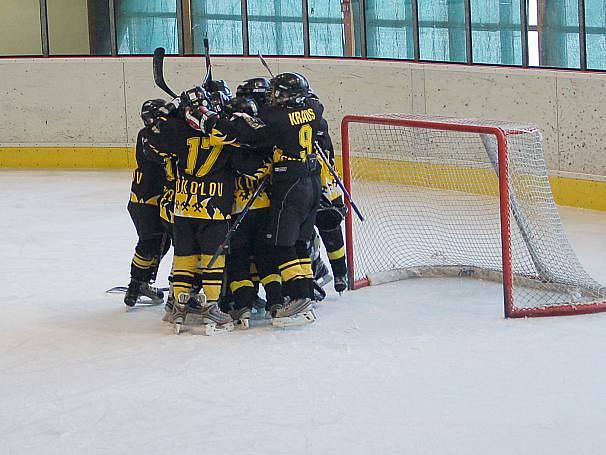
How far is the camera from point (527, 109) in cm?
841

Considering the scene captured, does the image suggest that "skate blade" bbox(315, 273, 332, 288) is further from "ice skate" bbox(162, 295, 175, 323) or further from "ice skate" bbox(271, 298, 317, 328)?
"ice skate" bbox(162, 295, 175, 323)

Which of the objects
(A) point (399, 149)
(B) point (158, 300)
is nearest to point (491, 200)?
(A) point (399, 149)

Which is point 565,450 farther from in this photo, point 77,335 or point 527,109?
point 527,109

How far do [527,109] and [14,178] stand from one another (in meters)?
4.47

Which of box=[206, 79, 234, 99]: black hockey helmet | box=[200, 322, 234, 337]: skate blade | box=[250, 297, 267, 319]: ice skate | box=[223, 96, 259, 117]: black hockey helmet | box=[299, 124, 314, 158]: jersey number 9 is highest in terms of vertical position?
box=[206, 79, 234, 99]: black hockey helmet

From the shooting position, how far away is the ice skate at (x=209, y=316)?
5.42 metres

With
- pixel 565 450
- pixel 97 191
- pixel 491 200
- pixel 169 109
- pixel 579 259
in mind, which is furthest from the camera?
pixel 97 191

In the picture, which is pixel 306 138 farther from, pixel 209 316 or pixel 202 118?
pixel 209 316

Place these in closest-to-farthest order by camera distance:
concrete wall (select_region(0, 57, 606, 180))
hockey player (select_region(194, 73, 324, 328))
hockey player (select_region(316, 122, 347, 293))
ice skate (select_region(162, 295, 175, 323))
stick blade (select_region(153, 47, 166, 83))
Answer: hockey player (select_region(194, 73, 324, 328))
stick blade (select_region(153, 47, 166, 83))
ice skate (select_region(162, 295, 175, 323))
hockey player (select_region(316, 122, 347, 293))
concrete wall (select_region(0, 57, 606, 180))

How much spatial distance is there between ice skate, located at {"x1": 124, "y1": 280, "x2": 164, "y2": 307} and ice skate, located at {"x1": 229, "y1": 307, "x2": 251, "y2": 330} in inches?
23.6

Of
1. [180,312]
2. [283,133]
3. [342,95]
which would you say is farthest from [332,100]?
[180,312]

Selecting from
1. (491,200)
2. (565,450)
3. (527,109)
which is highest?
(527,109)

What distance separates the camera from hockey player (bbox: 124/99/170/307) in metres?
5.73

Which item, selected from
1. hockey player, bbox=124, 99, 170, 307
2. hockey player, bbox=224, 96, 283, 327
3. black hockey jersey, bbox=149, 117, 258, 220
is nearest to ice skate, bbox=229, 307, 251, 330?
hockey player, bbox=224, 96, 283, 327
